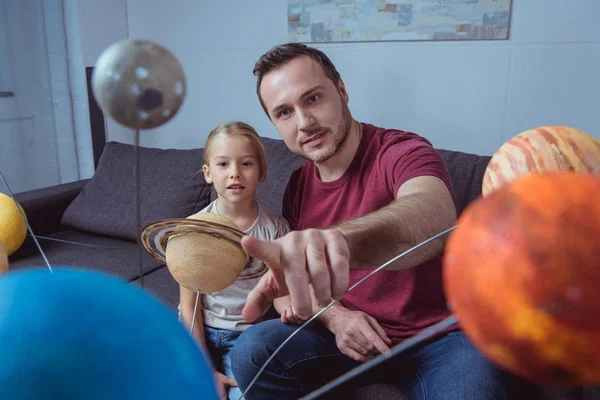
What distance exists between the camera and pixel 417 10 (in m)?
1.92

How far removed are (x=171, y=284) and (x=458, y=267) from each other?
65.9 inches

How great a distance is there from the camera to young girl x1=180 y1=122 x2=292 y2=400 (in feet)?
4.27

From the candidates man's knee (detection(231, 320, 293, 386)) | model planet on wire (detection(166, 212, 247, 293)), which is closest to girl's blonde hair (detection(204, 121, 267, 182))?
man's knee (detection(231, 320, 293, 386))

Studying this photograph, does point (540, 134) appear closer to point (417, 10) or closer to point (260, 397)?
point (260, 397)

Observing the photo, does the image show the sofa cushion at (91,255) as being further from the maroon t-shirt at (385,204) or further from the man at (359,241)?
the maroon t-shirt at (385,204)

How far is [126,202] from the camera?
2.33 m

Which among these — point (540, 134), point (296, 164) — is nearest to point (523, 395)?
point (540, 134)

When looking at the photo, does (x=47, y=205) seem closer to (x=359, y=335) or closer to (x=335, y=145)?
(x=335, y=145)

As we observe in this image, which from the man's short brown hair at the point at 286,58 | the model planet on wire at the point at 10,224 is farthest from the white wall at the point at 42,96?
the man's short brown hair at the point at 286,58

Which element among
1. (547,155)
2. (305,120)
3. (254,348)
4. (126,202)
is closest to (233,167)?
(305,120)

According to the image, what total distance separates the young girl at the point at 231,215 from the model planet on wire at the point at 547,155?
90 cm

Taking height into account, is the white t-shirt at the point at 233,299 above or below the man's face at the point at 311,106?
below

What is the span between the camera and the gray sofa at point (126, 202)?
5.98ft

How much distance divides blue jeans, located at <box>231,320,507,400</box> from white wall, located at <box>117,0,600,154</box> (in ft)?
3.32
